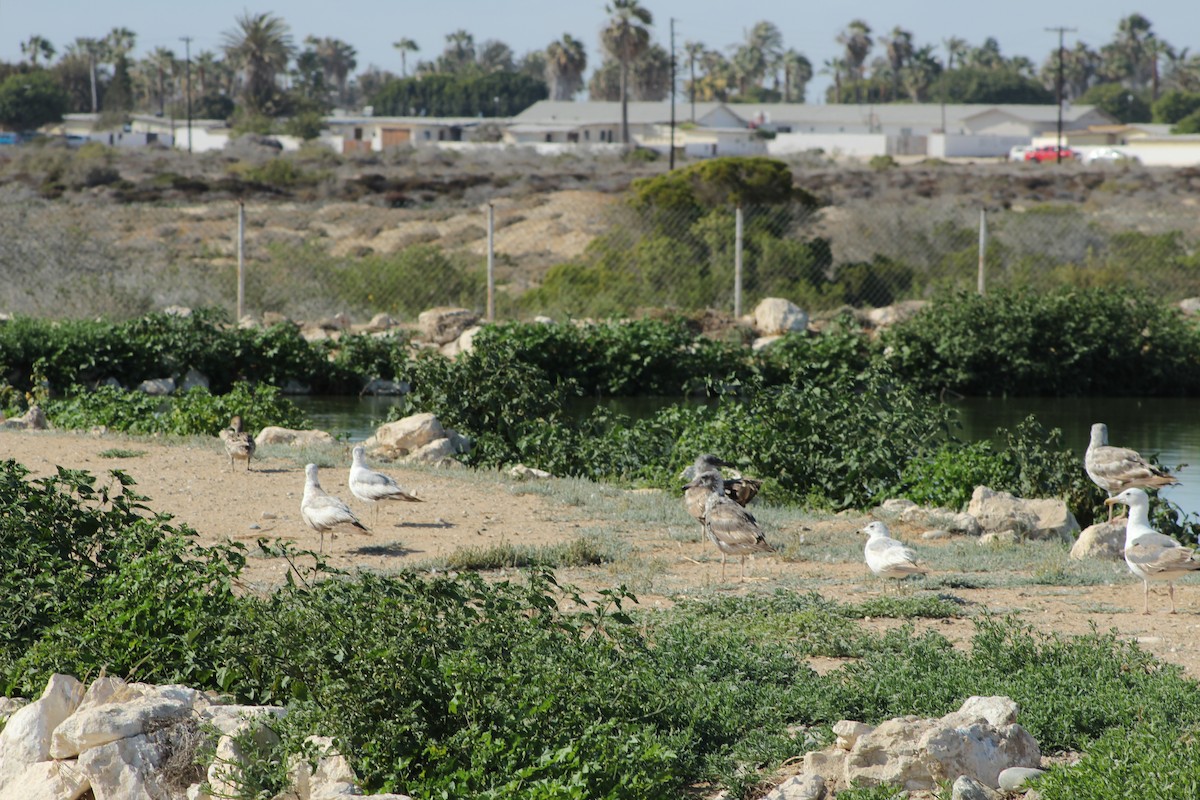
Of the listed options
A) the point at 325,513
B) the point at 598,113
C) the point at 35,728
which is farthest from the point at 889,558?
the point at 598,113

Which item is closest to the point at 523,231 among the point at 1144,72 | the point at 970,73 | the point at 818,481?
the point at 818,481

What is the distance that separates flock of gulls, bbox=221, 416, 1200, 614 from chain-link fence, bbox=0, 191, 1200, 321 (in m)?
10.5

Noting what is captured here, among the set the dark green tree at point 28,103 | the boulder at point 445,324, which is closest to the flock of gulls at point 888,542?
the boulder at point 445,324

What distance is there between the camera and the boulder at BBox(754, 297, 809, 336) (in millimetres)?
20750

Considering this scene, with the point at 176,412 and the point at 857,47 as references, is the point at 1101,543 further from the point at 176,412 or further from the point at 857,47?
the point at 857,47

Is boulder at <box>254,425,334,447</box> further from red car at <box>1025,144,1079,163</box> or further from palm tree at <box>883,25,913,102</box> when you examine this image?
palm tree at <box>883,25,913,102</box>

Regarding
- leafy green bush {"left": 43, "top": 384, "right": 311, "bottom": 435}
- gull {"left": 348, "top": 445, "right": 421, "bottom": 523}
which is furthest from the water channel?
gull {"left": 348, "top": 445, "right": 421, "bottom": 523}

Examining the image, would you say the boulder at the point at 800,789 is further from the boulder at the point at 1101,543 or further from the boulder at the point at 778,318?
the boulder at the point at 778,318

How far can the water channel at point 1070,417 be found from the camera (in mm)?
15281

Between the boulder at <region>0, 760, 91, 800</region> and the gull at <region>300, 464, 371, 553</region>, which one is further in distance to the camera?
the gull at <region>300, 464, 371, 553</region>

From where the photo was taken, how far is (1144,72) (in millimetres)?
132625

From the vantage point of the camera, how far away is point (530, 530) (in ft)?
30.2

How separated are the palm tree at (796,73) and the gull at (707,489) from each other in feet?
444

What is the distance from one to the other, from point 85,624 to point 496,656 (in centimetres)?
173
